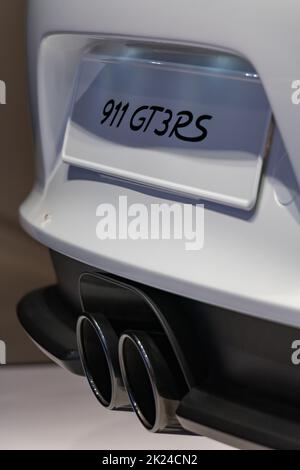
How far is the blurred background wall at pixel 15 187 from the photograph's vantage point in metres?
2.14

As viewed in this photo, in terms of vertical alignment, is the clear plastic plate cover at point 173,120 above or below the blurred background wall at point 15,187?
above

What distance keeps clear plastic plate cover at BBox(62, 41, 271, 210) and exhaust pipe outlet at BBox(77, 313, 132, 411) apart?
20 cm

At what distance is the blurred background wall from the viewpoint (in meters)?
2.14

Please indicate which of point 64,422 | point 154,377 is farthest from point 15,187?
point 154,377

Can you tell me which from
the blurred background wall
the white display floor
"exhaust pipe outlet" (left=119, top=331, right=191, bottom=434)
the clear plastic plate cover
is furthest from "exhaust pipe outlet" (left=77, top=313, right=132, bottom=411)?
the blurred background wall

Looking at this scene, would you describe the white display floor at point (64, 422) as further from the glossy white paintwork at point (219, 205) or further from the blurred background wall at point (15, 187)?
the glossy white paintwork at point (219, 205)

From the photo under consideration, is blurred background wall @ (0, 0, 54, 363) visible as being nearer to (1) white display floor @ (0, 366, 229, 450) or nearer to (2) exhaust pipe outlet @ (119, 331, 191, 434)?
A: (1) white display floor @ (0, 366, 229, 450)

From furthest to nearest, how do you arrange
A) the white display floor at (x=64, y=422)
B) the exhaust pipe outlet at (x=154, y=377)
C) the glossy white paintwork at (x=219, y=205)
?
1. the white display floor at (x=64, y=422)
2. the exhaust pipe outlet at (x=154, y=377)
3. the glossy white paintwork at (x=219, y=205)

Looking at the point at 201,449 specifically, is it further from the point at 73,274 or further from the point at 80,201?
the point at 80,201

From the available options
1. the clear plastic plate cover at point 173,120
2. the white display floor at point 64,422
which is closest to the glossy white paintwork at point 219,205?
the clear plastic plate cover at point 173,120

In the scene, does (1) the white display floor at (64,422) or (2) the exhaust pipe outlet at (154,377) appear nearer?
(2) the exhaust pipe outlet at (154,377)

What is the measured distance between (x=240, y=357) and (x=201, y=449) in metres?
0.81

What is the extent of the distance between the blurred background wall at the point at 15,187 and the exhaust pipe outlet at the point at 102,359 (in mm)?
1133

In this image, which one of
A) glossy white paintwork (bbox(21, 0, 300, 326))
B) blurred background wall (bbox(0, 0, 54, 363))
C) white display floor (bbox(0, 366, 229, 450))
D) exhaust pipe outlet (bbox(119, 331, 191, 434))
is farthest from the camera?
blurred background wall (bbox(0, 0, 54, 363))
